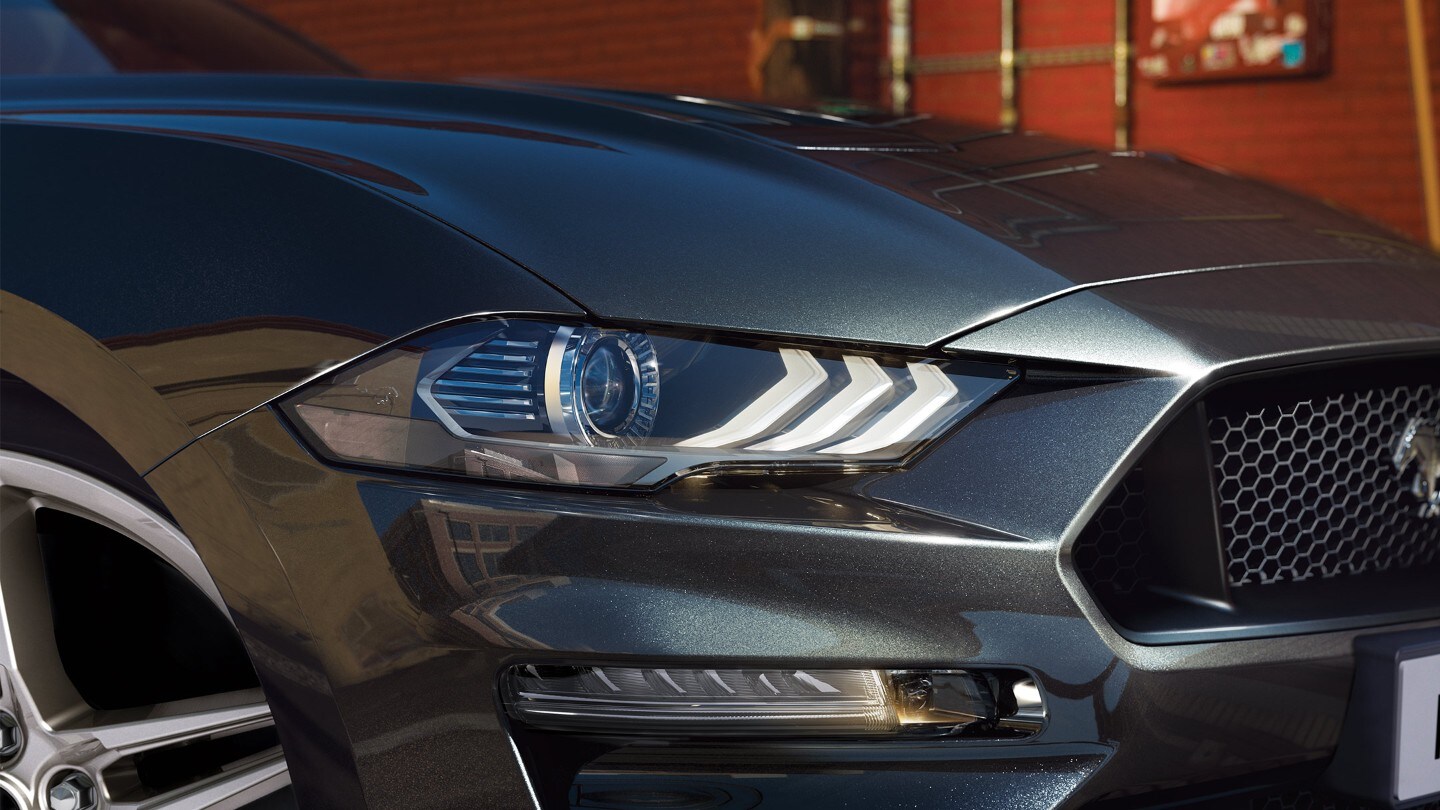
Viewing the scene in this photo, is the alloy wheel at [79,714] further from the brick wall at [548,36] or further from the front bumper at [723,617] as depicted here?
the brick wall at [548,36]

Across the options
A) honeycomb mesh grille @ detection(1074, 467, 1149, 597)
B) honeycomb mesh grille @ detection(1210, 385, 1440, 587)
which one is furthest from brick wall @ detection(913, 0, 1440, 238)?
honeycomb mesh grille @ detection(1074, 467, 1149, 597)

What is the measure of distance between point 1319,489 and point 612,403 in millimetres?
781

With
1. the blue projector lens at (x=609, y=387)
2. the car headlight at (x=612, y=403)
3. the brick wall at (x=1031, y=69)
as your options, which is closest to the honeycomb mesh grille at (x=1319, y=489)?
the car headlight at (x=612, y=403)

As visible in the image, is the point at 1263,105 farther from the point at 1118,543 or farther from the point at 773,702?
the point at 773,702

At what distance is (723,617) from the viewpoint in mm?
1206

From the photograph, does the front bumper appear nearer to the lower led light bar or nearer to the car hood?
the lower led light bar

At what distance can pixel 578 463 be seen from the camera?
1.26 metres

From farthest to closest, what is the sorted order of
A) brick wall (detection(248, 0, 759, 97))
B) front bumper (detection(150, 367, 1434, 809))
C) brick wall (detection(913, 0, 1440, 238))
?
brick wall (detection(248, 0, 759, 97)) → brick wall (detection(913, 0, 1440, 238)) → front bumper (detection(150, 367, 1434, 809))

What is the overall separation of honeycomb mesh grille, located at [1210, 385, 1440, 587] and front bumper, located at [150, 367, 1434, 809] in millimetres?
173

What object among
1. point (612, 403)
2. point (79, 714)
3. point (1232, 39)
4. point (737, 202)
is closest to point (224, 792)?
point (79, 714)

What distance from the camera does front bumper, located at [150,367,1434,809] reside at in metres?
1.21

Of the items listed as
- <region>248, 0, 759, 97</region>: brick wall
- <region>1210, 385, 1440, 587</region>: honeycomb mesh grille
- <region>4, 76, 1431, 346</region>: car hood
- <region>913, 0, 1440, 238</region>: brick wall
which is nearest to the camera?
<region>4, 76, 1431, 346</region>: car hood

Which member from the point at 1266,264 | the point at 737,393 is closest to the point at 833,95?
the point at 1266,264

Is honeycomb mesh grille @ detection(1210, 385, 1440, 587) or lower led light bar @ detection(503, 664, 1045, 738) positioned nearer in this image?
lower led light bar @ detection(503, 664, 1045, 738)
